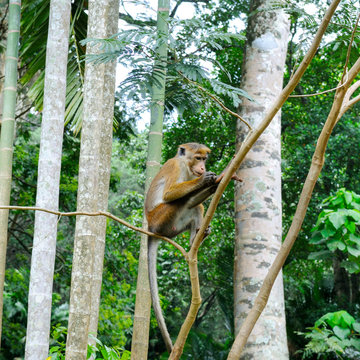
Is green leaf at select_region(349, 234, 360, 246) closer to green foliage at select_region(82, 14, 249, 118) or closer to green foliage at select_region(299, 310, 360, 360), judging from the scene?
green foliage at select_region(299, 310, 360, 360)

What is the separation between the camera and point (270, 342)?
4539 millimetres

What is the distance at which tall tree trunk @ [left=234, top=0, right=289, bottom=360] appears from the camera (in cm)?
462

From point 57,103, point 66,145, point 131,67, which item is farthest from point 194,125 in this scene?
point 131,67

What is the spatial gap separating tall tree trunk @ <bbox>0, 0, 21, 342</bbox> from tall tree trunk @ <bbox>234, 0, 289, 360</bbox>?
209 cm

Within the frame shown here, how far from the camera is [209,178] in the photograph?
295 centimetres

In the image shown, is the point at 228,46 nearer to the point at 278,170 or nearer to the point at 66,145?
the point at 66,145

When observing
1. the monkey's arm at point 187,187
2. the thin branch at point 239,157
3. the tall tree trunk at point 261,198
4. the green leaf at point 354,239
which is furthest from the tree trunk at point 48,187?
the green leaf at point 354,239

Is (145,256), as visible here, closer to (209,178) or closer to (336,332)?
(209,178)

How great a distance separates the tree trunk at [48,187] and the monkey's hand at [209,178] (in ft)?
4.63

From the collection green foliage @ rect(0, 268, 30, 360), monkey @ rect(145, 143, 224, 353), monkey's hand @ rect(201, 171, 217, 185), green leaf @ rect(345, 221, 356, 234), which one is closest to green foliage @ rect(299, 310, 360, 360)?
green leaf @ rect(345, 221, 356, 234)

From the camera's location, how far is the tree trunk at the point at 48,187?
400 centimetres

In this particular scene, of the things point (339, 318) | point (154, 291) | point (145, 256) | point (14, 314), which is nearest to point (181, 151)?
point (145, 256)

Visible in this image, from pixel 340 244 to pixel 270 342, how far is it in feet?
4.02

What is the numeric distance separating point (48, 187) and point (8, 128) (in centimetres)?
121
